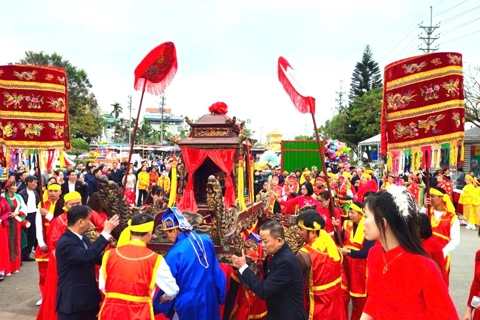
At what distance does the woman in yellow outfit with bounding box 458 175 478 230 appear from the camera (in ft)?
37.1

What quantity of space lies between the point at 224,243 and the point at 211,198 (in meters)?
0.62

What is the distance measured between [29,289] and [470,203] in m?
11.1

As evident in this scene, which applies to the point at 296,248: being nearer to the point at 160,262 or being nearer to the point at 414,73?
the point at 160,262

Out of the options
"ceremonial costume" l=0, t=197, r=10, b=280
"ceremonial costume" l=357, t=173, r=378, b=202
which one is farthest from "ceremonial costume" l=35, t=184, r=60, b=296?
"ceremonial costume" l=357, t=173, r=378, b=202

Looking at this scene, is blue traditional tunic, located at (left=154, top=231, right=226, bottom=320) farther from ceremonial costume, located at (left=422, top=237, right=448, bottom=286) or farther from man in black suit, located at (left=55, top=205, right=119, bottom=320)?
ceremonial costume, located at (left=422, top=237, right=448, bottom=286)

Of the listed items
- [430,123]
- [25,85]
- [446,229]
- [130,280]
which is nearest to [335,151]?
[446,229]

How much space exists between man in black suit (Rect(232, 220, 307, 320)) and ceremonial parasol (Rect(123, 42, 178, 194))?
9.85 ft

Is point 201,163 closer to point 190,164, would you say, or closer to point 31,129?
point 190,164

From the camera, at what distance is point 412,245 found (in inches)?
72.4

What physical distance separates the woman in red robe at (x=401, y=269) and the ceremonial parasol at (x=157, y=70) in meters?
3.97

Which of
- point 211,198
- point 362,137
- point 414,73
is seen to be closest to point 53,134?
point 211,198

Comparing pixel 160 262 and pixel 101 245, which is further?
pixel 101 245

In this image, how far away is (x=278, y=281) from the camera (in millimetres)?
2801

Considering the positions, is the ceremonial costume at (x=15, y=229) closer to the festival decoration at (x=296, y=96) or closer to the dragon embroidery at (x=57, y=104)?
the dragon embroidery at (x=57, y=104)
